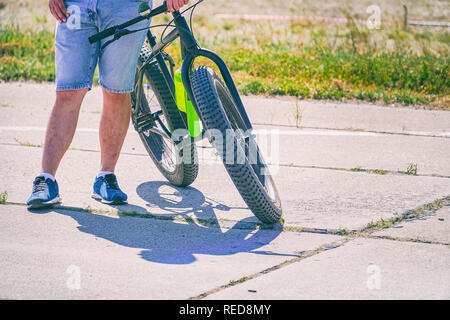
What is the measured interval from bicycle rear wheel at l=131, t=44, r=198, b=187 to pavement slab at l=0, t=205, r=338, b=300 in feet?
1.96

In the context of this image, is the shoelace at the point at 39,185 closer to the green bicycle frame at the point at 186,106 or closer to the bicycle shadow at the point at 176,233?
the bicycle shadow at the point at 176,233

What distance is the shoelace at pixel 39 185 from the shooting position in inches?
175

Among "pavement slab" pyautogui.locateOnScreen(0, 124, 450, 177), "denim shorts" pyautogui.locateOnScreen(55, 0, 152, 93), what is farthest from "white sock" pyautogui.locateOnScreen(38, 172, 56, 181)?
"pavement slab" pyautogui.locateOnScreen(0, 124, 450, 177)

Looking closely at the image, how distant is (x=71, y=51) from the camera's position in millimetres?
4449

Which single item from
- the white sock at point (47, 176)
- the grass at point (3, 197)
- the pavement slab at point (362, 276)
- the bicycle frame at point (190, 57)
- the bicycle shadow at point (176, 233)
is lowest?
the pavement slab at point (362, 276)

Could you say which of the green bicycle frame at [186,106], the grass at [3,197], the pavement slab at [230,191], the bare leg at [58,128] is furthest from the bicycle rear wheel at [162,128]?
the grass at [3,197]

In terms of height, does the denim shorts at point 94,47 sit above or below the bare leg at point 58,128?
above

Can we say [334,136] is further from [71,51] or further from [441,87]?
[71,51]

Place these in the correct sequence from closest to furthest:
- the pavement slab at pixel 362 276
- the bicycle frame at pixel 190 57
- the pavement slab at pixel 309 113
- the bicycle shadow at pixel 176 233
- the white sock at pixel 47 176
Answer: the pavement slab at pixel 362 276, the bicycle shadow at pixel 176 233, the bicycle frame at pixel 190 57, the white sock at pixel 47 176, the pavement slab at pixel 309 113

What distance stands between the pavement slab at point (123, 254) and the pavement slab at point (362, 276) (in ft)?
0.46

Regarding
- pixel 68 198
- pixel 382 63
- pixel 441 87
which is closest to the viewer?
pixel 68 198

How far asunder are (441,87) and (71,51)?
4348 millimetres

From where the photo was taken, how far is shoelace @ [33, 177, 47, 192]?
4457 millimetres
